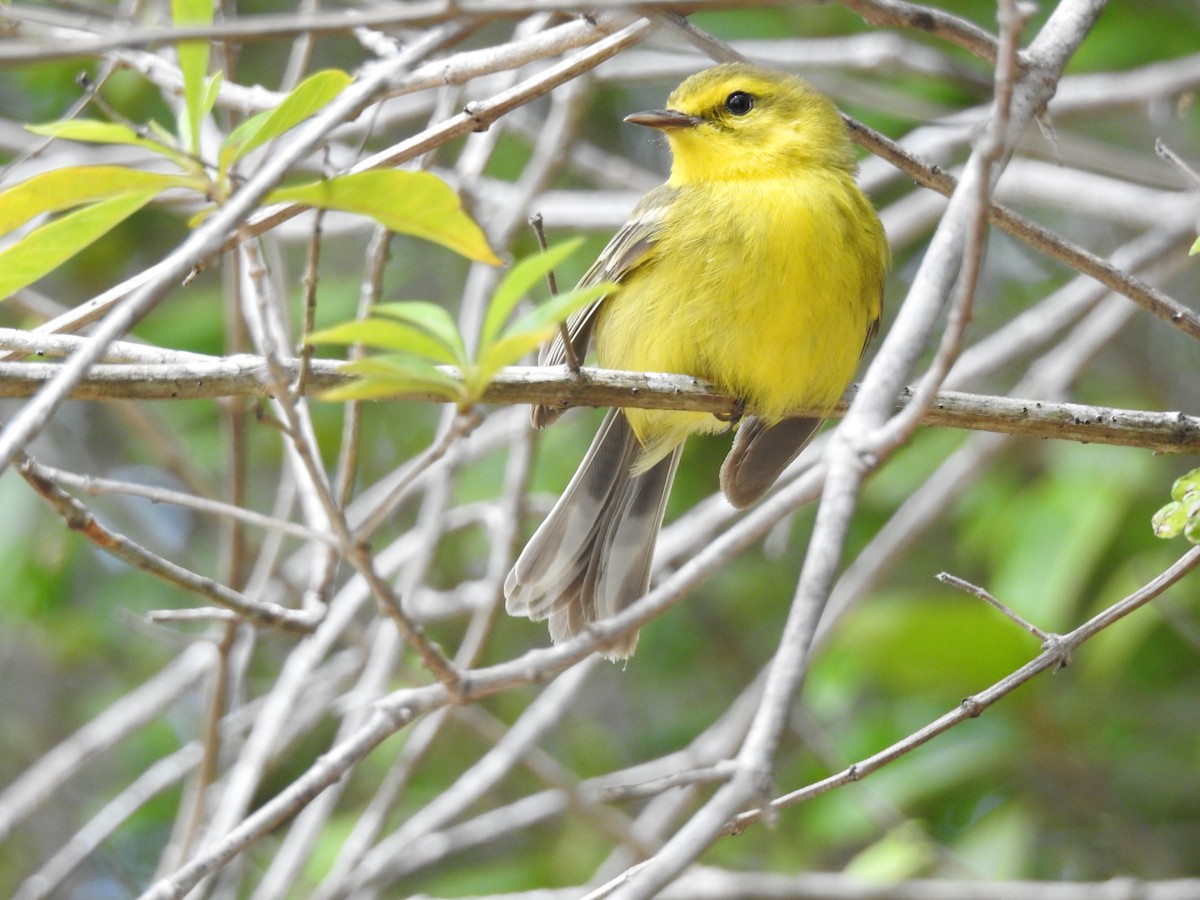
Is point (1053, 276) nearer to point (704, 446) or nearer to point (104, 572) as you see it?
point (704, 446)

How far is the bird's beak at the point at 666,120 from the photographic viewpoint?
388cm

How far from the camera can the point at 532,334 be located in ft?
6.28

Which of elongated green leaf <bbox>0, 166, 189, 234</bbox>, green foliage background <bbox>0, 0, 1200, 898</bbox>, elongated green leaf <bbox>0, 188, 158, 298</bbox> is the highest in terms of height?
elongated green leaf <bbox>0, 166, 189, 234</bbox>

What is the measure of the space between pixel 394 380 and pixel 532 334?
0.22 meters

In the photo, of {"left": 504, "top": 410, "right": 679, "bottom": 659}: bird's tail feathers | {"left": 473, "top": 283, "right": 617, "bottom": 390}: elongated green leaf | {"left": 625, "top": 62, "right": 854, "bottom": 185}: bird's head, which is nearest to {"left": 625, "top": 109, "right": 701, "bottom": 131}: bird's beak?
{"left": 625, "top": 62, "right": 854, "bottom": 185}: bird's head

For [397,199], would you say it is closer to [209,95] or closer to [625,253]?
[209,95]

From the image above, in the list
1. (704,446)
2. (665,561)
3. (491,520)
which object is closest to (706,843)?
(665,561)

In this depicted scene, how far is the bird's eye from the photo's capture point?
4016 millimetres

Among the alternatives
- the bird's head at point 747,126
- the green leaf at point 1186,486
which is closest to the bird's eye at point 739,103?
the bird's head at point 747,126

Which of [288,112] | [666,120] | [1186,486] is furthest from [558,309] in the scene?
[666,120]

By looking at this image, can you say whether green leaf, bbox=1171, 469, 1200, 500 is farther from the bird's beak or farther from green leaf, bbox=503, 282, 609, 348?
the bird's beak

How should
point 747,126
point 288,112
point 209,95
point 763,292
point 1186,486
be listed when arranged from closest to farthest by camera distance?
point 288,112 < point 209,95 < point 1186,486 < point 763,292 < point 747,126

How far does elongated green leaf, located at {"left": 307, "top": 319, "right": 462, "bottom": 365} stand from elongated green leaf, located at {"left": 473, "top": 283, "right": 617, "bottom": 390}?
0.19ft

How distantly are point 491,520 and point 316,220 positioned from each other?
2.72 m
